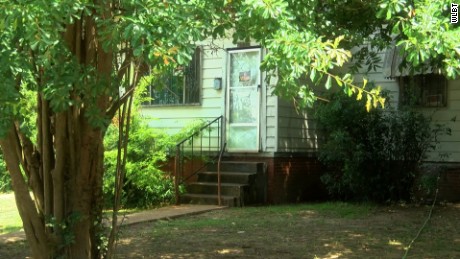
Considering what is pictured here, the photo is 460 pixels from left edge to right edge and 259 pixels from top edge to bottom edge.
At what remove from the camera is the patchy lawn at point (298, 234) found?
741cm

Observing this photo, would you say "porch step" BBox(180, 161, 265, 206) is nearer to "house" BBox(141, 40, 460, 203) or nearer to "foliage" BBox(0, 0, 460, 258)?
"house" BBox(141, 40, 460, 203)

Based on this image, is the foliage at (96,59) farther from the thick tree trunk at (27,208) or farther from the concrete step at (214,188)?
the concrete step at (214,188)

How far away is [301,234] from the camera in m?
8.62

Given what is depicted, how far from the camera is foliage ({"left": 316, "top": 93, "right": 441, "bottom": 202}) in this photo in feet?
37.7

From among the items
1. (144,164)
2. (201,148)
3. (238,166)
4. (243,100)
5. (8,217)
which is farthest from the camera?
(201,148)

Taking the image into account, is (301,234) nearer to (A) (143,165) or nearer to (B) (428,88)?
(A) (143,165)

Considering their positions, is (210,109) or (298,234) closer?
(298,234)

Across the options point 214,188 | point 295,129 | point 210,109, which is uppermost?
point 210,109

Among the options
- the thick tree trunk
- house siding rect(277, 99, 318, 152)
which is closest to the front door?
house siding rect(277, 99, 318, 152)

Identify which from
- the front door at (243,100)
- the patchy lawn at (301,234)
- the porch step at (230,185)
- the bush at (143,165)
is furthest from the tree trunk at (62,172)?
the front door at (243,100)

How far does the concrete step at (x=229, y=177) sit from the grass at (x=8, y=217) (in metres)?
3.85

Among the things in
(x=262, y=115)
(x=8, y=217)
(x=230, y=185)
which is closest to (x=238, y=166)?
(x=230, y=185)

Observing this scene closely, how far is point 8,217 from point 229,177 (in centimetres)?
438

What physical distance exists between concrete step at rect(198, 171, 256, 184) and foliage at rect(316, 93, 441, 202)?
165 centimetres
